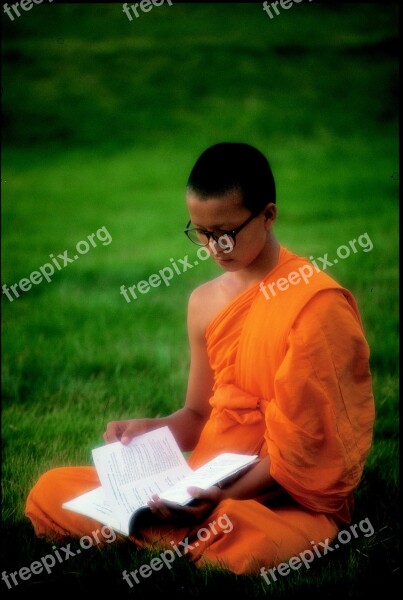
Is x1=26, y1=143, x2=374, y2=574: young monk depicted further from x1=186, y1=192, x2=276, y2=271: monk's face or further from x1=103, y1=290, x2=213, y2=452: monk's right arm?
x1=103, y1=290, x2=213, y2=452: monk's right arm

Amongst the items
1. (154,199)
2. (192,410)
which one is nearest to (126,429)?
(192,410)

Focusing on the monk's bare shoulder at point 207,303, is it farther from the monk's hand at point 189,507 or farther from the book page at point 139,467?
the monk's hand at point 189,507

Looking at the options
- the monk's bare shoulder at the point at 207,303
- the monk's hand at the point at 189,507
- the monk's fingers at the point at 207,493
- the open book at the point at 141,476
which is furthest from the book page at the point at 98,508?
the monk's bare shoulder at the point at 207,303

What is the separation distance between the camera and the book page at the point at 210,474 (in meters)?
3.15

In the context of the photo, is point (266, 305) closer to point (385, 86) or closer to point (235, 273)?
point (235, 273)

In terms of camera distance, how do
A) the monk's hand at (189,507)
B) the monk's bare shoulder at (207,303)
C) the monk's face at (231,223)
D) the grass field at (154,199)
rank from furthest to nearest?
the grass field at (154,199) < the monk's bare shoulder at (207,303) < the monk's face at (231,223) < the monk's hand at (189,507)

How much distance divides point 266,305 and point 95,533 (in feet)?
3.57

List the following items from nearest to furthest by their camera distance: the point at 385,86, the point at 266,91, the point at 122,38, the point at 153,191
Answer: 1. the point at 153,191
2. the point at 385,86
3. the point at 266,91
4. the point at 122,38

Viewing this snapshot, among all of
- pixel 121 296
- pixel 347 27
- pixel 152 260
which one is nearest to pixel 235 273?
pixel 121 296

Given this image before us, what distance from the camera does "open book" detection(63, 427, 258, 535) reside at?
3.19m

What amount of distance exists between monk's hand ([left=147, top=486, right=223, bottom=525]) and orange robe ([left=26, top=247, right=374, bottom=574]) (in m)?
0.06

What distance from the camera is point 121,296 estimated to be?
23.8 feet

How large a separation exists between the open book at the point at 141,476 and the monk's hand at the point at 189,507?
0.08 feet

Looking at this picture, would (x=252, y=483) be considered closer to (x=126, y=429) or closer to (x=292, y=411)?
(x=292, y=411)
